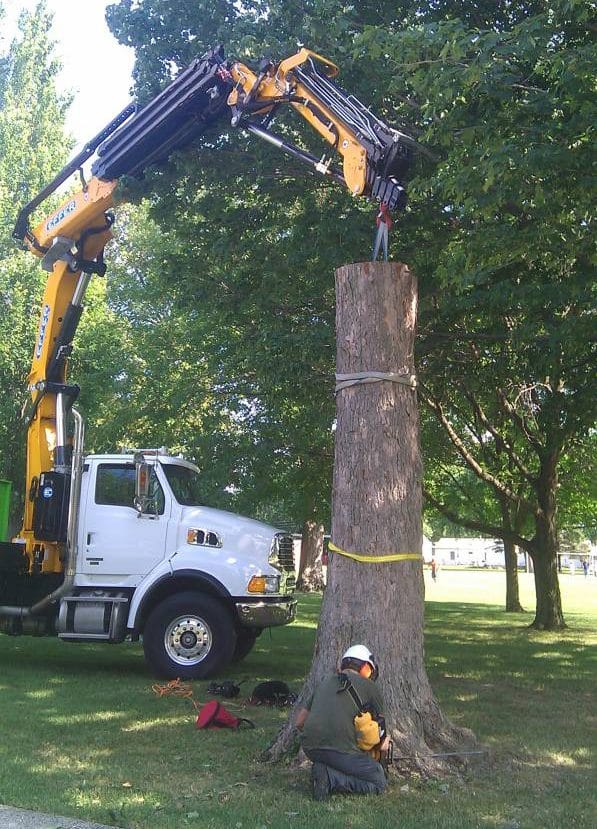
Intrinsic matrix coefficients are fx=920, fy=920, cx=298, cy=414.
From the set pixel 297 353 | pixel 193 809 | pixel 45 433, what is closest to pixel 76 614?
pixel 45 433

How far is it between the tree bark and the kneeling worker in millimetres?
25306

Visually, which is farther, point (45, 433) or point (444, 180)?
point (45, 433)

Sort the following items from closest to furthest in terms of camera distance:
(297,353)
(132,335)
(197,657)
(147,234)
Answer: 1. (197,657)
2. (297,353)
3. (132,335)
4. (147,234)

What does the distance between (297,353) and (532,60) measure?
614 centimetres

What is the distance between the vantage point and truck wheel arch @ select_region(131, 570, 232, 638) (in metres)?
11.3

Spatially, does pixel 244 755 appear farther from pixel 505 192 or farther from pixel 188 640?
pixel 505 192

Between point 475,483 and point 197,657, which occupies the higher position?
point 475,483

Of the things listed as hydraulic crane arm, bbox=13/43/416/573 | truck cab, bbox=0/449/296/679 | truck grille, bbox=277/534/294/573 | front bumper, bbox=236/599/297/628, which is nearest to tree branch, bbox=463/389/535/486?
truck grille, bbox=277/534/294/573

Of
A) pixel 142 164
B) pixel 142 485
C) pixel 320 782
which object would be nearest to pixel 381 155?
pixel 142 164

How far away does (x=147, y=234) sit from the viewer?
3216 cm

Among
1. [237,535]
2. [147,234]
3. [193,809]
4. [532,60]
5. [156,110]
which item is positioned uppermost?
[147,234]

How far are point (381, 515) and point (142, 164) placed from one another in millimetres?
6723

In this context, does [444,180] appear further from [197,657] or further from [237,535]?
[197,657]

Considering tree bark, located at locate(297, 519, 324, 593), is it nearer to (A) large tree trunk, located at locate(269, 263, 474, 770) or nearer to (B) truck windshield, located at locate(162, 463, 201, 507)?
(B) truck windshield, located at locate(162, 463, 201, 507)
